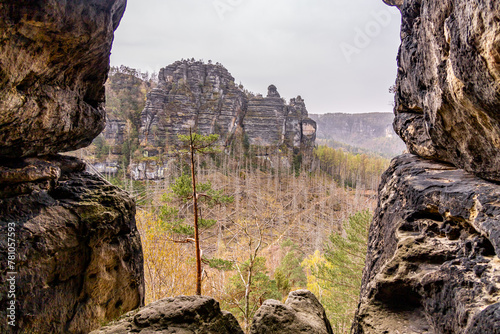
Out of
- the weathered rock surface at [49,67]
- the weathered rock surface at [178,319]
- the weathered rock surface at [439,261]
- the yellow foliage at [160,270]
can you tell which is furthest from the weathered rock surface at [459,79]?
the yellow foliage at [160,270]

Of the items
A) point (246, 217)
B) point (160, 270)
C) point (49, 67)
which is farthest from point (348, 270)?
point (246, 217)

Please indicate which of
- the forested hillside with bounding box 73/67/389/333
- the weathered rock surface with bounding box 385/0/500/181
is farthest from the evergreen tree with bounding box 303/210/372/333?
the weathered rock surface with bounding box 385/0/500/181

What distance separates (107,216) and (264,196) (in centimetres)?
4463

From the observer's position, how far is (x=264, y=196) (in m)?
49.2

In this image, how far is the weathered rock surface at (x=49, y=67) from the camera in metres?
3.50

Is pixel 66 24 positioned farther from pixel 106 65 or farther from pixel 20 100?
pixel 106 65

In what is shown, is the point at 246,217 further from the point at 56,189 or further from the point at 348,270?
the point at 56,189

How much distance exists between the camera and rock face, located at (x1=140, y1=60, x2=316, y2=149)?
59844 millimetres

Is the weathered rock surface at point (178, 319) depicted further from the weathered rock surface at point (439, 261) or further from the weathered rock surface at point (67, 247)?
the weathered rock surface at point (439, 261)

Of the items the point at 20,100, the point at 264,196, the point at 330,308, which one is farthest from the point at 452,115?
the point at 264,196

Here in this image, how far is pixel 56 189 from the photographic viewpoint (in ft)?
16.4

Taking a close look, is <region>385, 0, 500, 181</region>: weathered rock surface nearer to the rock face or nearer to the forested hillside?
the forested hillside

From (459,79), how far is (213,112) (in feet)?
207

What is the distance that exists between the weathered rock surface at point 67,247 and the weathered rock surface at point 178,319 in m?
1.47
